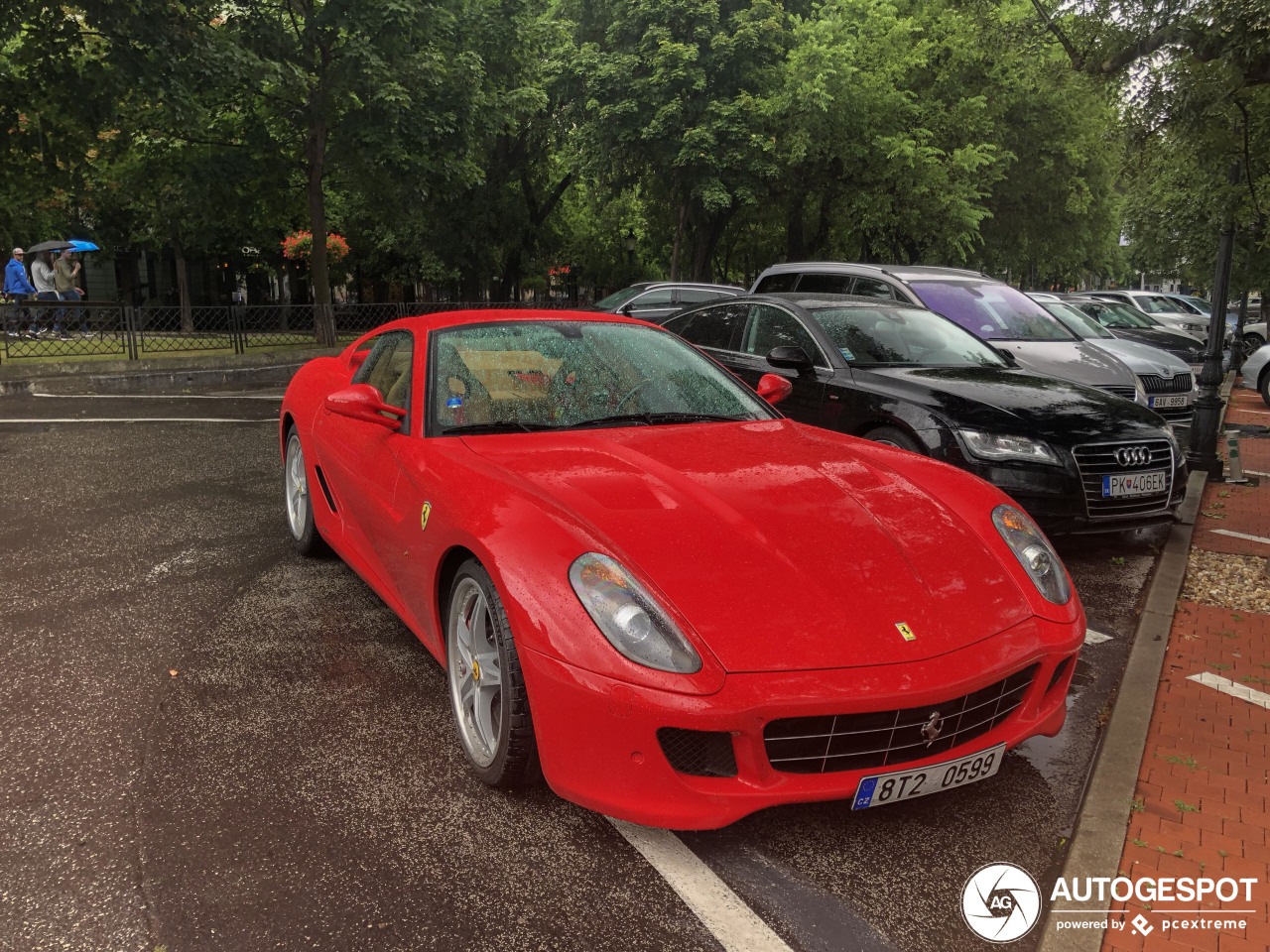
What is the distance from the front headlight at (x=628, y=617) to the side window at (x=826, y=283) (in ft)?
27.1

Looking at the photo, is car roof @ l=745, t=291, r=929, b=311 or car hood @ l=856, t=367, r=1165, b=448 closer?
car hood @ l=856, t=367, r=1165, b=448

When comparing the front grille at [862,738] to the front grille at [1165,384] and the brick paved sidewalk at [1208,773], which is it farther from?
the front grille at [1165,384]

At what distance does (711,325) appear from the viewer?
26.6ft

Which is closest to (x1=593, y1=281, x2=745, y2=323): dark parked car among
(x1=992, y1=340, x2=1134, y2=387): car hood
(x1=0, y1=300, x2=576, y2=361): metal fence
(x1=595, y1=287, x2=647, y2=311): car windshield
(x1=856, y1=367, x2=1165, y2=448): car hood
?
(x1=595, y1=287, x2=647, y2=311): car windshield

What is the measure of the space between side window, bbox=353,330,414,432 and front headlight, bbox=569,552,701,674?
1434 millimetres

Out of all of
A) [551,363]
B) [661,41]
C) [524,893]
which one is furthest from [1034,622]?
[661,41]

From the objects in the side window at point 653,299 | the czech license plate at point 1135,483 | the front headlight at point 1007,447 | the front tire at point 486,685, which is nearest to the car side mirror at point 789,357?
the front headlight at point 1007,447

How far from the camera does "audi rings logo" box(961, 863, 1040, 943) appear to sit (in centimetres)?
253

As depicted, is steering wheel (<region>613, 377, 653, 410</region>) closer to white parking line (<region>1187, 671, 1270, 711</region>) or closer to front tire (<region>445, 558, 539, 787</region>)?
front tire (<region>445, 558, 539, 787</region>)

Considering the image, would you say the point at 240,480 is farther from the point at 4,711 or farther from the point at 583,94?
the point at 583,94

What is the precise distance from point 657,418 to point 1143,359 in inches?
372

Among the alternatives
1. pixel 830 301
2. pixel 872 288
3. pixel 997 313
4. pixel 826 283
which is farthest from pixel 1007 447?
pixel 826 283

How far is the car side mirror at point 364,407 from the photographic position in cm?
383

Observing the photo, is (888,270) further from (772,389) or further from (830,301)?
(772,389)
